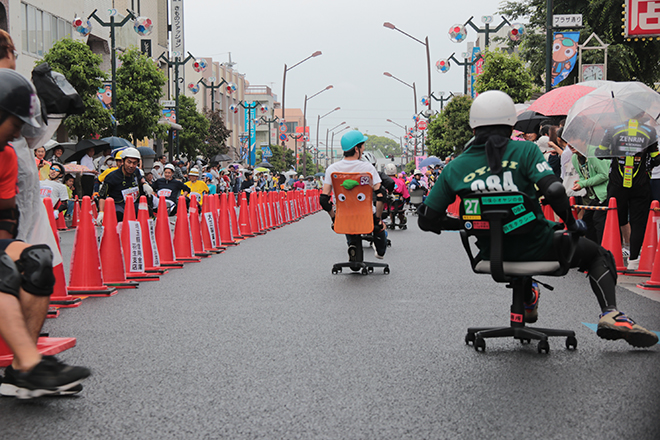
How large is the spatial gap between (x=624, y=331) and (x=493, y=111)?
1627 millimetres

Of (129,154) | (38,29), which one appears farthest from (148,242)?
(38,29)

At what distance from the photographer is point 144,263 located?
1058 cm

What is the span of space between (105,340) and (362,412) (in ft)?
8.88

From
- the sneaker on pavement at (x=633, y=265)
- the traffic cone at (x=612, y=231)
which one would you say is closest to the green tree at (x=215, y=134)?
the sneaker on pavement at (x=633, y=265)

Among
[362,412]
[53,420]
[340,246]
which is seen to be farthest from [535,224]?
[340,246]

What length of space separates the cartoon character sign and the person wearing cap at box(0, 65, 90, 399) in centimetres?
2111

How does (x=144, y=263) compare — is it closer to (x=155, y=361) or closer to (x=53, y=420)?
(x=155, y=361)

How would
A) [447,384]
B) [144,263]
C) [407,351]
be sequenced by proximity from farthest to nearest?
[144,263] → [407,351] → [447,384]

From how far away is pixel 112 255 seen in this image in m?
9.38

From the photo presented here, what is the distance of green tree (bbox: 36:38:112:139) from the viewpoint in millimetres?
31359

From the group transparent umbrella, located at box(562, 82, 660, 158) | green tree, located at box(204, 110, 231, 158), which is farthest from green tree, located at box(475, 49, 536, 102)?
green tree, located at box(204, 110, 231, 158)

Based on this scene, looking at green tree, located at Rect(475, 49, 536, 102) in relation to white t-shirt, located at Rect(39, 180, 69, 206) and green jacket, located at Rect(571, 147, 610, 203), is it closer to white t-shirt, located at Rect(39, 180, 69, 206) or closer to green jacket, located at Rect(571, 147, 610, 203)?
white t-shirt, located at Rect(39, 180, 69, 206)

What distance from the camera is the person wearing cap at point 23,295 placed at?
4.27 meters

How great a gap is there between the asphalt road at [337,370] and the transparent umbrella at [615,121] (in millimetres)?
2232
